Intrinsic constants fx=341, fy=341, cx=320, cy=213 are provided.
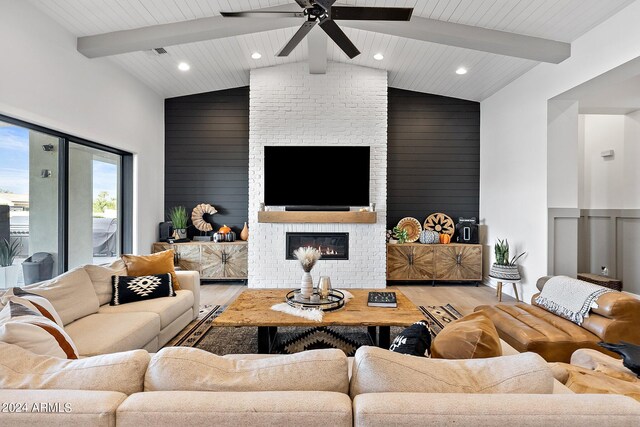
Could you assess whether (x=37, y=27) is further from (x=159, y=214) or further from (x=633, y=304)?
(x=633, y=304)

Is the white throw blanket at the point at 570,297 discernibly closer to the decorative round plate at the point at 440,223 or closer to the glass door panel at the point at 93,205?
the decorative round plate at the point at 440,223

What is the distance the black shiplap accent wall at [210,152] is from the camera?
228 inches

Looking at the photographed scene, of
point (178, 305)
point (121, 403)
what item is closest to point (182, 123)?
point (178, 305)

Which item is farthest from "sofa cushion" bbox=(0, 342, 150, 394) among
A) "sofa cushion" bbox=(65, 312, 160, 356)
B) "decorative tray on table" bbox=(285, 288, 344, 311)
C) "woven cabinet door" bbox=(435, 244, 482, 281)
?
"woven cabinet door" bbox=(435, 244, 482, 281)

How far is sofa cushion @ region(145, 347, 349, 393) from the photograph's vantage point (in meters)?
1.04

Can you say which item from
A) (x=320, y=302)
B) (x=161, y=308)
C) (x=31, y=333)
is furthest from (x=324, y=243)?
(x=31, y=333)

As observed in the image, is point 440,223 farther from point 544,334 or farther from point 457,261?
point 544,334

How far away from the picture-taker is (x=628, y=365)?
160 centimetres

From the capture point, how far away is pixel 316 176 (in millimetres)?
5188

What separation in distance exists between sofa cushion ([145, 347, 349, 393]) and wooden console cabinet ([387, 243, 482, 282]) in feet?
14.5

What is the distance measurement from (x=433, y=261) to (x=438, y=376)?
453cm

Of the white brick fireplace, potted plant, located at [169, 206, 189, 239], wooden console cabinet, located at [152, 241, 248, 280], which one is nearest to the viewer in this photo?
the white brick fireplace

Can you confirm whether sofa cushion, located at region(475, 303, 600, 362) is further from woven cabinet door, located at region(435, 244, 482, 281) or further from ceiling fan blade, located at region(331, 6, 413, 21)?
A: woven cabinet door, located at region(435, 244, 482, 281)

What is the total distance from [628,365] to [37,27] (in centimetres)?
488
